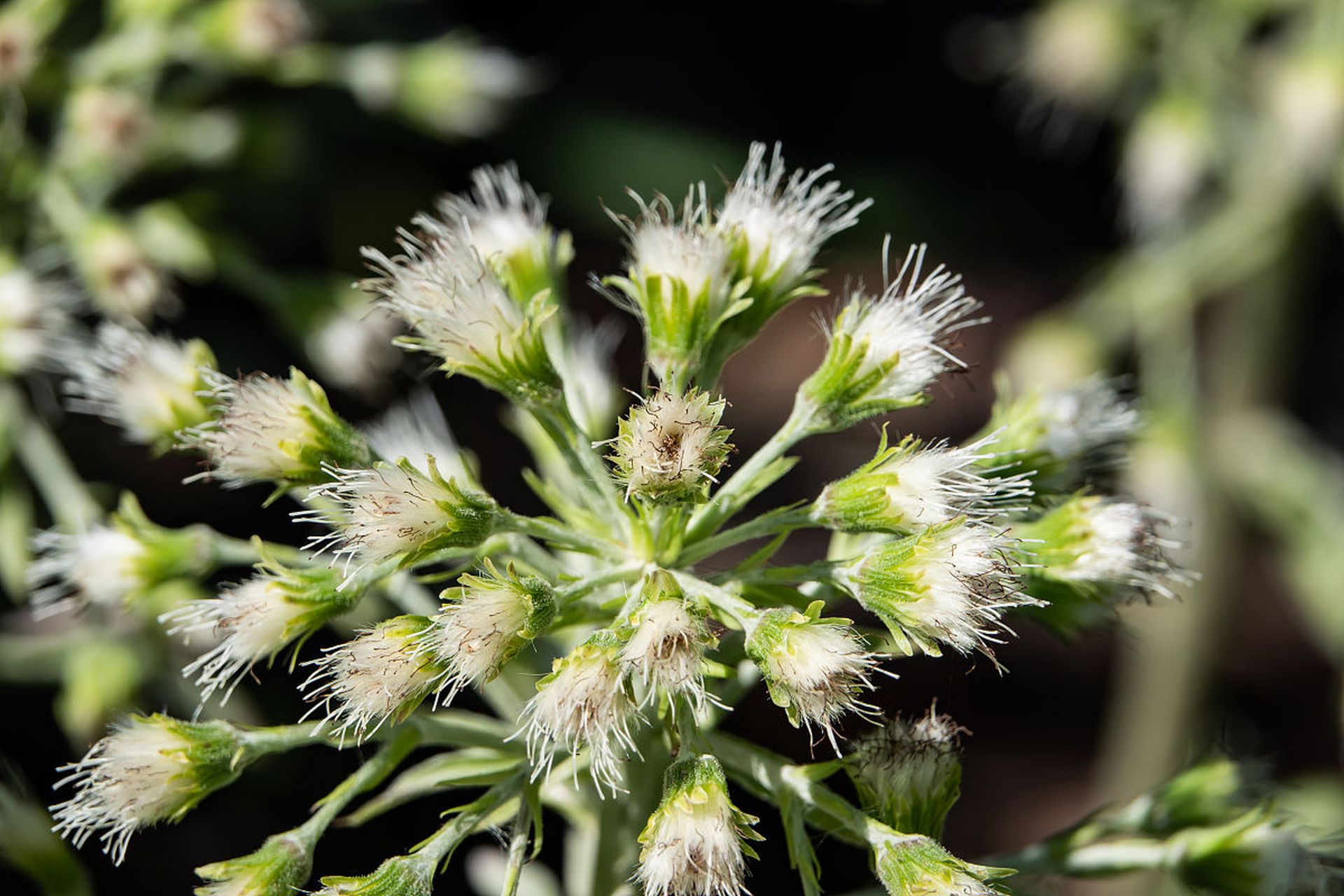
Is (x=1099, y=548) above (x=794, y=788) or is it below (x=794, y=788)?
above

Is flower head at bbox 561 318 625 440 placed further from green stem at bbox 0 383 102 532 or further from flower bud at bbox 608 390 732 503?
green stem at bbox 0 383 102 532

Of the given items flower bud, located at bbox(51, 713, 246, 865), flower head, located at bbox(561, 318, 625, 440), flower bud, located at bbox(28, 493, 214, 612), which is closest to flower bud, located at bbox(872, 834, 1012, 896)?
flower head, located at bbox(561, 318, 625, 440)

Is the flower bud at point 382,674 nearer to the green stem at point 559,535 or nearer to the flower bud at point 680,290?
the green stem at point 559,535

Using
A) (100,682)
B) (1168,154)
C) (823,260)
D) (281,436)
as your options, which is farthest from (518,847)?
(823,260)

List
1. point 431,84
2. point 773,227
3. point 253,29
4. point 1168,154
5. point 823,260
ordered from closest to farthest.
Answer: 1. point 773,227
2. point 253,29
3. point 431,84
4. point 1168,154
5. point 823,260

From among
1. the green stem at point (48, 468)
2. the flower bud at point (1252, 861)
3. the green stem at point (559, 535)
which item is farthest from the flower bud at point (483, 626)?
the green stem at point (48, 468)

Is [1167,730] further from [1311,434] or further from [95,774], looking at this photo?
[95,774]

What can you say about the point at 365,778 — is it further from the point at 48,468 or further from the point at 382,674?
the point at 48,468
